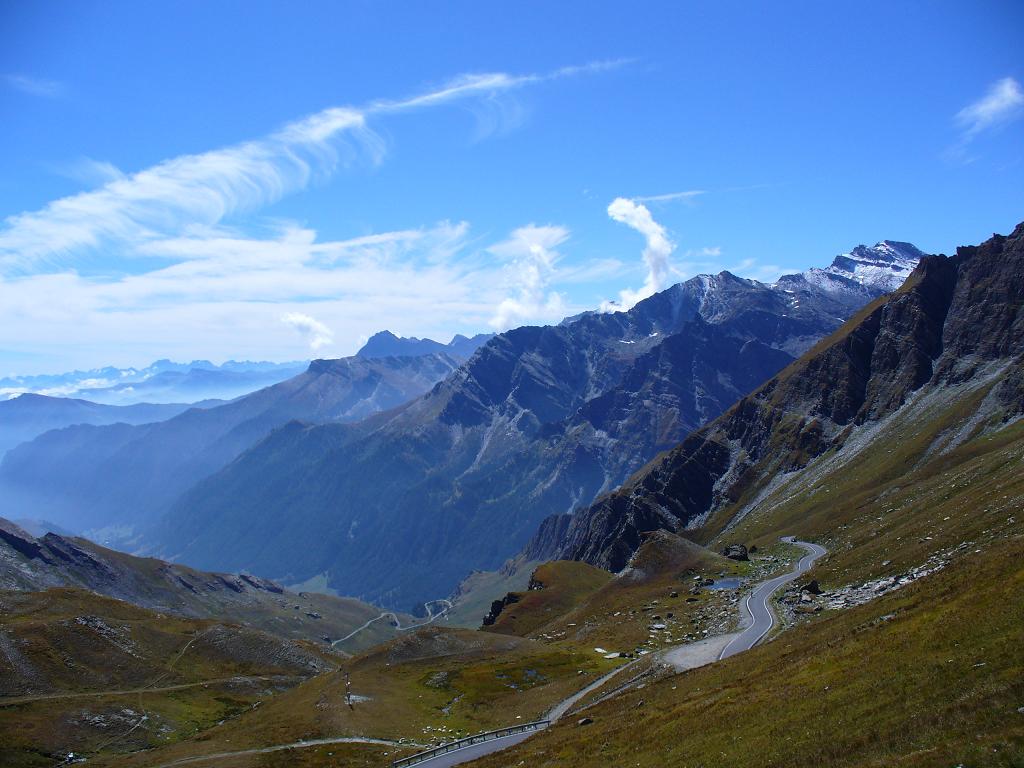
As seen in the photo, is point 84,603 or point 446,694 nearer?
point 446,694

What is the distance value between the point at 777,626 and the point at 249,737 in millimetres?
67433

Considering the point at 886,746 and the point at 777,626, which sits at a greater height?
the point at 886,746

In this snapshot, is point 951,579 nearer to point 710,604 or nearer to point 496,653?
point 710,604

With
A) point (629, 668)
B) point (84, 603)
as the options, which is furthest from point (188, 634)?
point (629, 668)

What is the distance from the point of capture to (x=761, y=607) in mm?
111250

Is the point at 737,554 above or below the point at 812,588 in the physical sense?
below

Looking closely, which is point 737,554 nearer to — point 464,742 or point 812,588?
point 812,588

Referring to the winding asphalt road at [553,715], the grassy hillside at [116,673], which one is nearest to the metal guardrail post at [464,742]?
the winding asphalt road at [553,715]

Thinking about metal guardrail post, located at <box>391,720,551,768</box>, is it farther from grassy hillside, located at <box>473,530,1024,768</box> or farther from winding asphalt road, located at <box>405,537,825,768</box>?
grassy hillside, located at <box>473,530,1024,768</box>

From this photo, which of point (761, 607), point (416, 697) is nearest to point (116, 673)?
point (416, 697)

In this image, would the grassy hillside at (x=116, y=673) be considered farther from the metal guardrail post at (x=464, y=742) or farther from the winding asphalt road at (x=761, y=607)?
the winding asphalt road at (x=761, y=607)

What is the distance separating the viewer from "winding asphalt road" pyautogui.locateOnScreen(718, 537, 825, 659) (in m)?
88.6

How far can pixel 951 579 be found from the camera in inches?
2291

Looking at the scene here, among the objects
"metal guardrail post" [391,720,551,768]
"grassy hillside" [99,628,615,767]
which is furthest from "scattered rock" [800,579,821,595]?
"metal guardrail post" [391,720,551,768]
